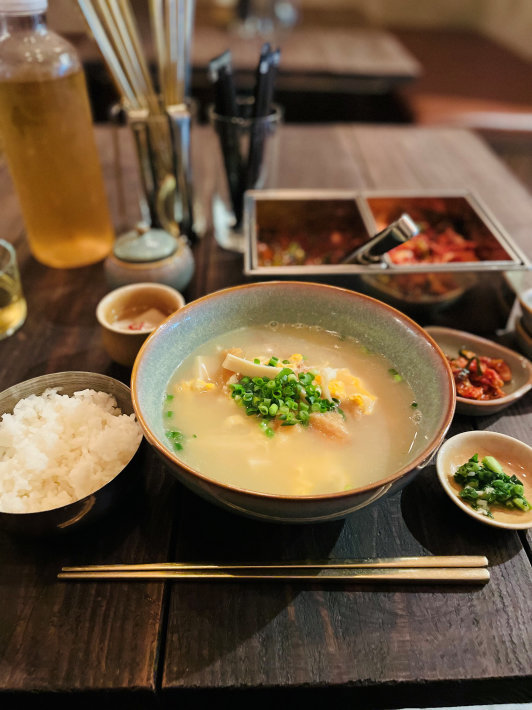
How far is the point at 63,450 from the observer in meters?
1.08

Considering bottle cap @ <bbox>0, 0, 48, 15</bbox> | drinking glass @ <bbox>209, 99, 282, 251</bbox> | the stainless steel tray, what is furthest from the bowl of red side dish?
bottle cap @ <bbox>0, 0, 48, 15</bbox>

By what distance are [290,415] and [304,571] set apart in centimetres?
33

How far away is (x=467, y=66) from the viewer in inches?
190

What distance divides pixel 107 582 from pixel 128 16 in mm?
1689

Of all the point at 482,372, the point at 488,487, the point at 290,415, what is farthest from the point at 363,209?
the point at 488,487

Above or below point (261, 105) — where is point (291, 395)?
below

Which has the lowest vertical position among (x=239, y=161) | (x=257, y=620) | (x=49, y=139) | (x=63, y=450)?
(x=257, y=620)

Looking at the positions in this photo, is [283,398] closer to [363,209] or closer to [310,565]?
[310,565]

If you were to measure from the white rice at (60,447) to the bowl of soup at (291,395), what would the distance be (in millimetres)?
110

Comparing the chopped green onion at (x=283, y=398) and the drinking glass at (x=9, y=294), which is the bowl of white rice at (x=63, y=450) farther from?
the drinking glass at (x=9, y=294)

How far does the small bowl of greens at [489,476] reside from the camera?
42.7 inches

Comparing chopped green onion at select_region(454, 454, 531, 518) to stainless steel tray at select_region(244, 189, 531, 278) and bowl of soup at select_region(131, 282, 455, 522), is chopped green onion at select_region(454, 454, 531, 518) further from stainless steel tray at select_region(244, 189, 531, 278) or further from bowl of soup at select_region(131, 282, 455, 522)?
stainless steel tray at select_region(244, 189, 531, 278)

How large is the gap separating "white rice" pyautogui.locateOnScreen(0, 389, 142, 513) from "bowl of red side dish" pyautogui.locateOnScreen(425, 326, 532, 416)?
842mm

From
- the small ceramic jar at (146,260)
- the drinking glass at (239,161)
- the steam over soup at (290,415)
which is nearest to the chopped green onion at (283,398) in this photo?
the steam over soup at (290,415)
